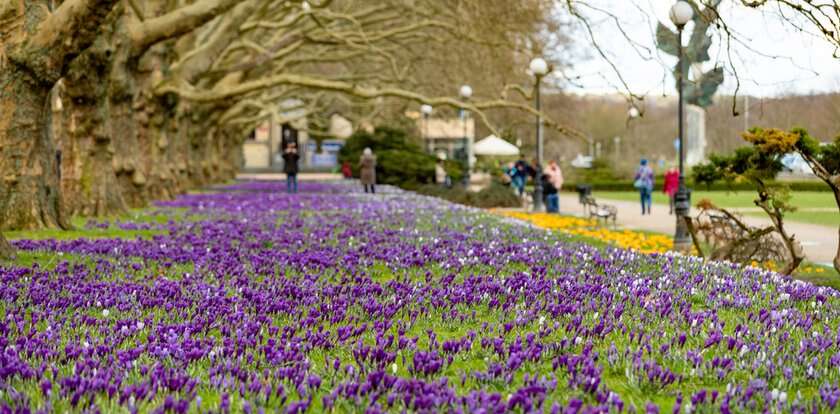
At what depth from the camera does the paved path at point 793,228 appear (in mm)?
18022

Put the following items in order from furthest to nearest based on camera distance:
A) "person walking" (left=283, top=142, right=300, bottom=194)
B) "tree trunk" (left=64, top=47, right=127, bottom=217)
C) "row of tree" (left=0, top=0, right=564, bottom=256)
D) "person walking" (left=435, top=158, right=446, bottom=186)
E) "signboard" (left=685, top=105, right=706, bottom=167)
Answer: "signboard" (left=685, top=105, right=706, bottom=167)
"person walking" (left=435, top=158, right=446, bottom=186)
"person walking" (left=283, top=142, right=300, bottom=194)
"tree trunk" (left=64, top=47, right=127, bottom=217)
"row of tree" (left=0, top=0, right=564, bottom=256)

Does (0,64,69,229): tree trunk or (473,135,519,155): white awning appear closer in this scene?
(0,64,69,229): tree trunk

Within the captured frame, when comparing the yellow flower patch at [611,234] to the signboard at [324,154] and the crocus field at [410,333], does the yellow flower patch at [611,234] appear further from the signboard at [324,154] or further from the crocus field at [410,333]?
the signboard at [324,154]

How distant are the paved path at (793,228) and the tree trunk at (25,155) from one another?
11.4m

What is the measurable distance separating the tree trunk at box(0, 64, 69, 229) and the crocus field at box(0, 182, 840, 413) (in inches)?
114

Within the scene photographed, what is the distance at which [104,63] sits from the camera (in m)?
18.7

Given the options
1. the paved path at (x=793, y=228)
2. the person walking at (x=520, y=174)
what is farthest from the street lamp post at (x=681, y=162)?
the person walking at (x=520, y=174)

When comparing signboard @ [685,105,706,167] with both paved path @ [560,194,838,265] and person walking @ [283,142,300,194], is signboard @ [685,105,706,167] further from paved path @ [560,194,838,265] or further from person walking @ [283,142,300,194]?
paved path @ [560,194,838,265]

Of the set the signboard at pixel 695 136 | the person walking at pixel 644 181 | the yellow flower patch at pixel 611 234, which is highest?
the signboard at pixel 695 136

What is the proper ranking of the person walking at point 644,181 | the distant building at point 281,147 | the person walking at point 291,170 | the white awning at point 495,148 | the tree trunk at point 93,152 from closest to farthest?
1. the tree trunk at point 93,152
2. the person walking at point 644,181
3. the person walking at point 291,170
4. the white awning at point 495,148
5. the distant building at point 281,147

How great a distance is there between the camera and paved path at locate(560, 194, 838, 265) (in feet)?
59.1

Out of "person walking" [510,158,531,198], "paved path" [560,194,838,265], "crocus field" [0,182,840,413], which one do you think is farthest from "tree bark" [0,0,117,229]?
"person walking" [510,158,531,198]

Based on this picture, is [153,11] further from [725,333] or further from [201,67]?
[725,333]

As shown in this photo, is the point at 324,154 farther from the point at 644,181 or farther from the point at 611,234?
the point at 611,234
